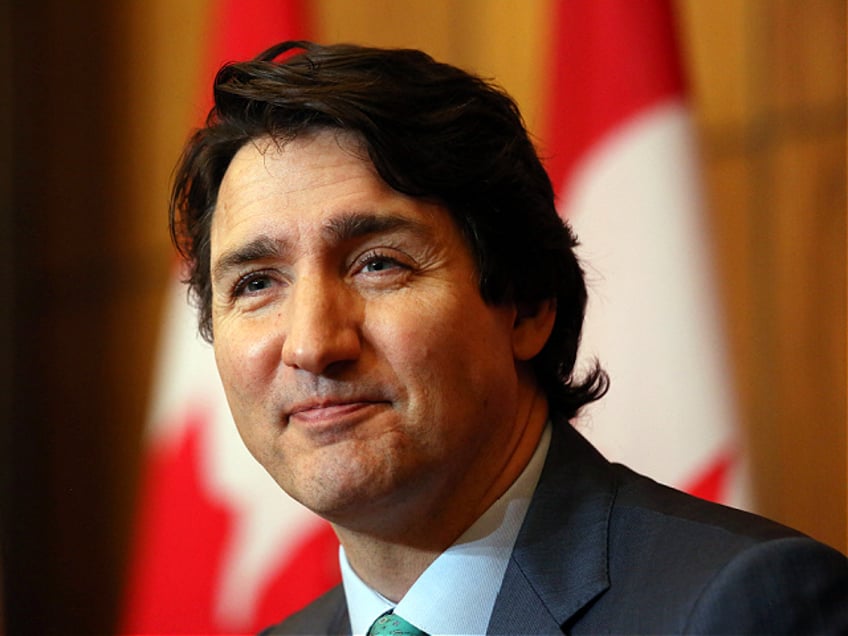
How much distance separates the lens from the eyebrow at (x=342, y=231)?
5.85 ft

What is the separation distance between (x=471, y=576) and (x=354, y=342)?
42 centimetres

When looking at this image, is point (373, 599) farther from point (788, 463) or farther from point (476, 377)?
point (788, 463)

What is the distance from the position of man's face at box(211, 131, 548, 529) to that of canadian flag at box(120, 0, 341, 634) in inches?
38.7

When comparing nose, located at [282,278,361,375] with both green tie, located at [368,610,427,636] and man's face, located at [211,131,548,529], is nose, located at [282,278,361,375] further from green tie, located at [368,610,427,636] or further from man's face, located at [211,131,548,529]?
green tie, located at [368,610,427,636]

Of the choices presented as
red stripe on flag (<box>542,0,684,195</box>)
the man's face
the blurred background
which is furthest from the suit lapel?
the blurred background

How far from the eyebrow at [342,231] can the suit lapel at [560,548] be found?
1.48 ft

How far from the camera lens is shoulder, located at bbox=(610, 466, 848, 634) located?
146cm

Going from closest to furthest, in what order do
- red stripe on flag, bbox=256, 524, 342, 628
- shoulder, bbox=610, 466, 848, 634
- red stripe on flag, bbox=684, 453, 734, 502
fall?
shoulder, bbox=610, 466, 848, 634 → red stripe on flag, bbox=684, 453, 734, 502 → red stripe on flag, bbox=256, 524, 342, 628

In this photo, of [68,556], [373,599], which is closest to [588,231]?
[373,599]

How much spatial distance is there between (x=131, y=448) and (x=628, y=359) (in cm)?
162

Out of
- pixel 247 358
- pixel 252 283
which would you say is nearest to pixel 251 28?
pixel 252 283

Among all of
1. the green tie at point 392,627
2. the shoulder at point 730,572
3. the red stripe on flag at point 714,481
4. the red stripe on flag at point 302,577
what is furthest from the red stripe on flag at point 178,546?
the shoulder at point 730,572

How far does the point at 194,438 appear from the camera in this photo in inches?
113

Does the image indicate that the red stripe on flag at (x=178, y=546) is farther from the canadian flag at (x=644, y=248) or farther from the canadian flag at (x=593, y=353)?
the canadian flag at (x=644, y=248)
